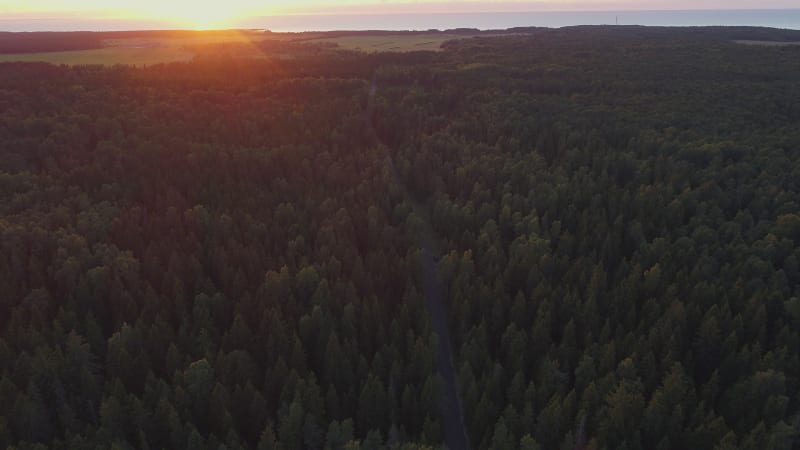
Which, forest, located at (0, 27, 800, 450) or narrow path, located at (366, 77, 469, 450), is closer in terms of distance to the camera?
forest, located at (0, 27, 800, 450)

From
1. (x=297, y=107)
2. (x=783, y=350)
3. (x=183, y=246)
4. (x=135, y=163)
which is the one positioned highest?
(x=297, y=107)

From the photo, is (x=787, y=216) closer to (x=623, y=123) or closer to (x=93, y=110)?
(x=623, y=123)

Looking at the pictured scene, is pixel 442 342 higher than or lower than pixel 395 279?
lower

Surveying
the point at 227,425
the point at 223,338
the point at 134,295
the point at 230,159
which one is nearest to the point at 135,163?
the point at 230,159

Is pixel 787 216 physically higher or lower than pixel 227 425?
higher
